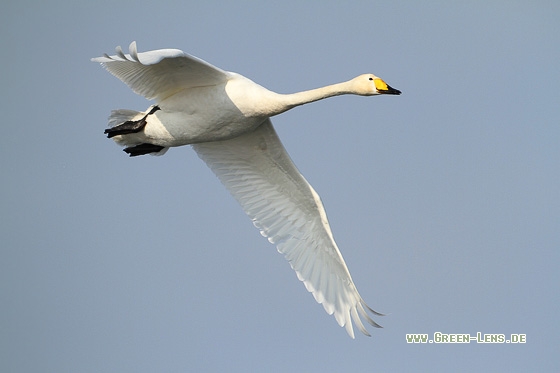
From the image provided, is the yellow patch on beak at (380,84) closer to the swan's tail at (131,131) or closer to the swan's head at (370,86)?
the swan's head at (370,86)

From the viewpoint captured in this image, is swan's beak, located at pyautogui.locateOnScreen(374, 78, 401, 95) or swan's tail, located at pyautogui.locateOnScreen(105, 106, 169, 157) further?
swan's tail, located at pyautogui.locateOnScreen(105, 106, 169, 157)

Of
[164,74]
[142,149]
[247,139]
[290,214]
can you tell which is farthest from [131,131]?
[290,214]

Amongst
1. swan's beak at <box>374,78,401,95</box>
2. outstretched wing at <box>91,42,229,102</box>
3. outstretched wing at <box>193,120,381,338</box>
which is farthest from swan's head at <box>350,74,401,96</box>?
outstretched wing at <box>193,120,381,338</box>

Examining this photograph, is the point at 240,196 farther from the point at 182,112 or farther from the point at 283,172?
the point at 182,112

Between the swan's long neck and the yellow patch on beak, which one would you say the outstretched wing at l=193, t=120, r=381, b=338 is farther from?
the yellow patch on beak

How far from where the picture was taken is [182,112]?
48.0 feet

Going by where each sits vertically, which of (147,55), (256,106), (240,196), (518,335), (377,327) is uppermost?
(147,55)

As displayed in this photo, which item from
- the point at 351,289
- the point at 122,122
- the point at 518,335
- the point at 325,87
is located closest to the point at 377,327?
the point at 351,289

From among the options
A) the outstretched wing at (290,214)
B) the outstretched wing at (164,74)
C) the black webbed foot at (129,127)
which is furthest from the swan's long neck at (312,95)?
the black webbed foot at (129,127)

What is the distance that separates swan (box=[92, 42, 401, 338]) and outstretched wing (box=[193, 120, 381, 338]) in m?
0.02

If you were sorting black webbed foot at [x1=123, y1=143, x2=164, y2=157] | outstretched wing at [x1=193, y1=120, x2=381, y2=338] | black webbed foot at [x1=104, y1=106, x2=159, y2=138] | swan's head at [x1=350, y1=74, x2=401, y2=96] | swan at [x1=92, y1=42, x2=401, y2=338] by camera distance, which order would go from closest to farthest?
1. swan at [x1=92, y1=42, x2=401, y2=338]
2. swan's head at [x1=350, y1=74, x2=401, y2=96]
3. black webbed foot at [x1=104, y1=106, x2=159, y2=138]
4. black webbed foot at [x1=123, y1=143, x2=164, y2=157]
5. outstretched wing at [x1=193, y1=120, x2=381, y2=338]

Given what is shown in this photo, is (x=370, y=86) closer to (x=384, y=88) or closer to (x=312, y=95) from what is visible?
(x=384, y=88)

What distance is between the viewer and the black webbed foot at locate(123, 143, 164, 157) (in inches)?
607

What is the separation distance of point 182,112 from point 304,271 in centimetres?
351
